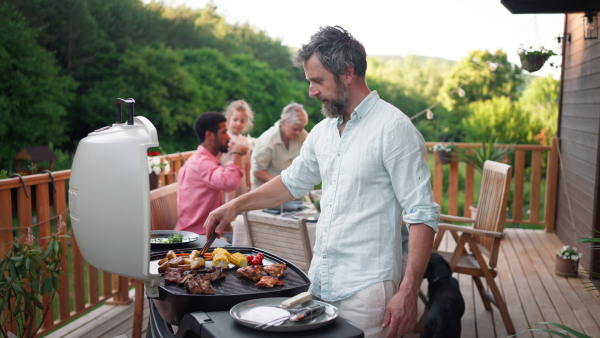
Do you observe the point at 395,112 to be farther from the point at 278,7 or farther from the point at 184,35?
the point at 278,7

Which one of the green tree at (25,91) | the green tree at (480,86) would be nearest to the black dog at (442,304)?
the green tree at (25,91)

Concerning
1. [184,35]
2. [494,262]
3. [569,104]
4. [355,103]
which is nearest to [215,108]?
[184,35]

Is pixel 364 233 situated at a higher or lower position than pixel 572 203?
higher

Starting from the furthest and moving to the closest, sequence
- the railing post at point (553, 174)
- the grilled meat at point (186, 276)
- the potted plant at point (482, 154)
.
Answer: the railing post at point (553, 174), the potted plant at point (482, 154), the grilled meat at point (186, 276)

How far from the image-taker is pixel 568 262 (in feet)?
15.2

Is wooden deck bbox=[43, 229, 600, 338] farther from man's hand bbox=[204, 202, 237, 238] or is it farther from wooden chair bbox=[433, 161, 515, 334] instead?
man's hand bbox=[204, 202, 237, 238]

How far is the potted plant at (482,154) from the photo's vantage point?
605cm

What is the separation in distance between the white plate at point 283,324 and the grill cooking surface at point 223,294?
3.3 inches

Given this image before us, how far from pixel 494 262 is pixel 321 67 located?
223 centimetres

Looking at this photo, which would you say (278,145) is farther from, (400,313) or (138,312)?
(400,313)

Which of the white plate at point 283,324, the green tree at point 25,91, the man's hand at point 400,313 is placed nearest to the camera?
the white plate at point 283,324

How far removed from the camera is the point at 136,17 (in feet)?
41.6

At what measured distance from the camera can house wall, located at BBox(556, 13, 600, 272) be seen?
4.67m

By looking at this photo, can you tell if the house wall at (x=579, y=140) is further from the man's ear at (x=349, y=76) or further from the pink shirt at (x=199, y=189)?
the man's ear at (x=349, y=76)
